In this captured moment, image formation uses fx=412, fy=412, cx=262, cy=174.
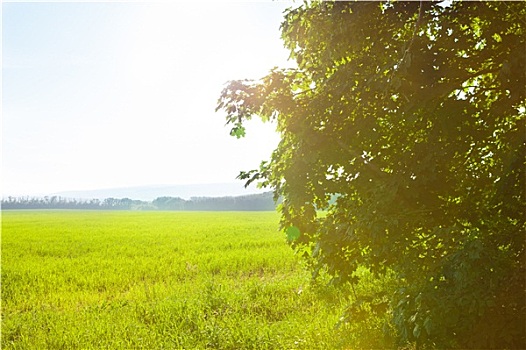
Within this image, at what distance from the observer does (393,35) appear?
16.7 ft

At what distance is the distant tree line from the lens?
10538 centimetres

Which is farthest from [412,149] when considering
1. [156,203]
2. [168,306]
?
[156,203]

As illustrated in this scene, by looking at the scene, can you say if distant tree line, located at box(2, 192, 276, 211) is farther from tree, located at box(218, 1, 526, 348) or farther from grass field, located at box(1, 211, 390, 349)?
tree, located at box(218, 1, 526, 348)

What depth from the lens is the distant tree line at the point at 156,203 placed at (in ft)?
346

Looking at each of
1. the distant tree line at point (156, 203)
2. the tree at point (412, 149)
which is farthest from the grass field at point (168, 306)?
the distant tree line at point (156, 203)

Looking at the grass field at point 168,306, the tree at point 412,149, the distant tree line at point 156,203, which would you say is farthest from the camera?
the distant tree line at point 156,203

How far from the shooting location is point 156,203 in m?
135

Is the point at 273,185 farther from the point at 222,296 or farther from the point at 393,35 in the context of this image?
the point at 222,296

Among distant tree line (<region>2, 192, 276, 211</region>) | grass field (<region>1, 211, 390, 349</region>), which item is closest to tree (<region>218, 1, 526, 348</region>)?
grass field (<region>1, 211, 390, 349</region>)

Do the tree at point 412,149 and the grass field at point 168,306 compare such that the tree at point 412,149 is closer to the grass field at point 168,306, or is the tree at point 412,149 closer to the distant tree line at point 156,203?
the grass field at point 168,306

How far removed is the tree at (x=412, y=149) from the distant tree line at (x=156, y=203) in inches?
3798

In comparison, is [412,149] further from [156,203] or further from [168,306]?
[156,203]

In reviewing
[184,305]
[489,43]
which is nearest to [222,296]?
[184,305]

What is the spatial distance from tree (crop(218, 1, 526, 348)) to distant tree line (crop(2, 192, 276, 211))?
96456mm
